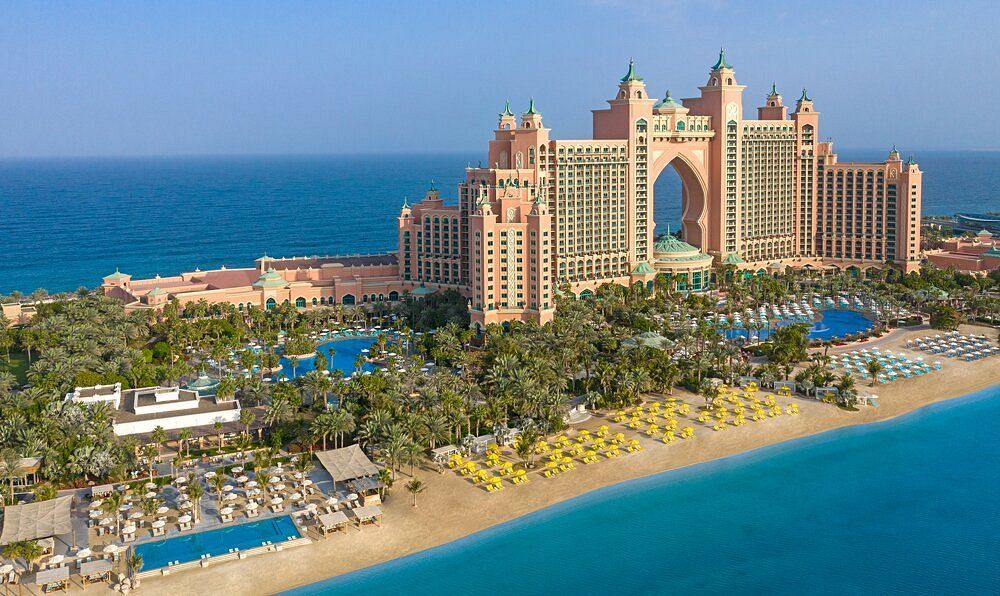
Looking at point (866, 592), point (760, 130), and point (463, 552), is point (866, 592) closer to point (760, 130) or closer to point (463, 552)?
point (463, 552)

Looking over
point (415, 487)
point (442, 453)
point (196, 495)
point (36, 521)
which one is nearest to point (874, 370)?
point (442, 453)

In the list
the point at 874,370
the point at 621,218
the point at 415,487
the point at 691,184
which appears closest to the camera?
the point at 415,487

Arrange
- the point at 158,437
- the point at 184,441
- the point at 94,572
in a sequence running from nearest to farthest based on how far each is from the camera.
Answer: the point at 94,572 < the point at 158,437 < the point at 184,441

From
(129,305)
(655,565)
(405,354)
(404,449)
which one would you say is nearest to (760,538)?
(655,565)

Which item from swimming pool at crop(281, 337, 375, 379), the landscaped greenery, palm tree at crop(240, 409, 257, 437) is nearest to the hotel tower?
the landscaped greenery

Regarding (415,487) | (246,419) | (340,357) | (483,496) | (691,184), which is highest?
(691,184)

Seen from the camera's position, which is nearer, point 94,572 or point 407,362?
point 94,572

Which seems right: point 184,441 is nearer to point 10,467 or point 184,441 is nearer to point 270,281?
point 10,467

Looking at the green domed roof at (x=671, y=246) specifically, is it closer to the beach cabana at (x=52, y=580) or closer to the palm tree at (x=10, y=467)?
the palm tree at (x=10, y=467)
